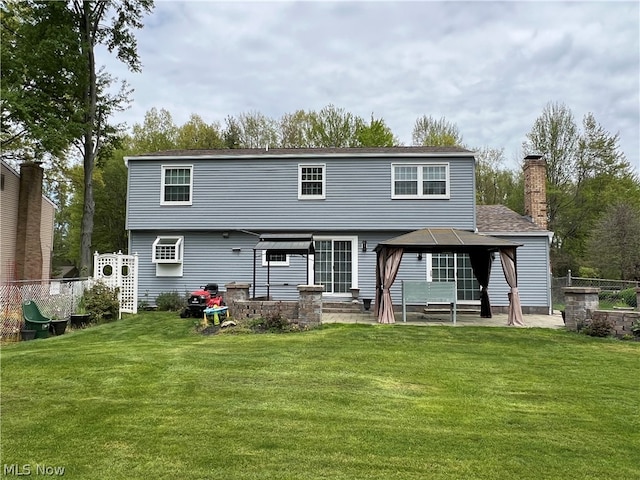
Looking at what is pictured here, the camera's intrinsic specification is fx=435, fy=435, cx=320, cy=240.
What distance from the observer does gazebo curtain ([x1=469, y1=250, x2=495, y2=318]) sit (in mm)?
13125

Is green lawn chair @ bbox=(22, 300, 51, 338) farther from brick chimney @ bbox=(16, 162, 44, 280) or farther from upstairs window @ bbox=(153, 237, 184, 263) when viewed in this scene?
brick chimney @ bbox=(16, 162, 44, 280)

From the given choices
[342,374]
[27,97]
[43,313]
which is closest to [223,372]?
[342,374]

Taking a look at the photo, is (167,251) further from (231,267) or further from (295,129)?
(295,129)

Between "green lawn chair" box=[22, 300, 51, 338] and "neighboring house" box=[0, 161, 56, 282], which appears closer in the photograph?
"green lawn chair" box=[22, 300, 51, 338]

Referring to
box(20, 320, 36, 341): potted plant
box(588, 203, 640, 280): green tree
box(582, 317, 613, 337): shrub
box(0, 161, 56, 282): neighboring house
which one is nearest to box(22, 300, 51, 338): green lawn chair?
box(20, 320, 36, 341): potted plant

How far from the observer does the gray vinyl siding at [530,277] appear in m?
14.8

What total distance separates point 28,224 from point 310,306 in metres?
13.6

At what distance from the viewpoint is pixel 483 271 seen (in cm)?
1330

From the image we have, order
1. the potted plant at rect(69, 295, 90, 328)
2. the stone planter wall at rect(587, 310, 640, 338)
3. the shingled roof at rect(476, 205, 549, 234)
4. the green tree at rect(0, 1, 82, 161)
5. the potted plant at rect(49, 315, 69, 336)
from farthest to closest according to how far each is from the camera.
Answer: the green tree at rect(0, 1, 82, 161) < the shingled roof at rect(476, 205, 549, 234) < the potted plant at rect(69, 295, 90, 328) < the potted plant at rect(49, 315, 69, 336) < the stone planter wall at rect(587, 310, 640, 338)

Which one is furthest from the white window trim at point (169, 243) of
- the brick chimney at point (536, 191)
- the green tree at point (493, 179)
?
the green tree at point (493, 179)

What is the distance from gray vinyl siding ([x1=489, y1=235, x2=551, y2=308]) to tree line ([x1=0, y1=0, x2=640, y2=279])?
35.7 ft

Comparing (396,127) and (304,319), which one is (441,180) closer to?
(304,319)

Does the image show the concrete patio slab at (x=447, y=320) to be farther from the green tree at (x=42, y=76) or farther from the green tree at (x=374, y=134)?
the green tree at (x=374, y=134)

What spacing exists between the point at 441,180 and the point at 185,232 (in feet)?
30.1
